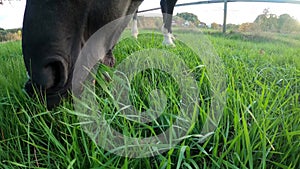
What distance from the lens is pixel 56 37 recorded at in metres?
0.73

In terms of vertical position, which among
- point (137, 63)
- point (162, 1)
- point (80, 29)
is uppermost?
point (162, 1)

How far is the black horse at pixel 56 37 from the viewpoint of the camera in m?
0.72

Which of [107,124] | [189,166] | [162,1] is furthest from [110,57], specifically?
[162,1]

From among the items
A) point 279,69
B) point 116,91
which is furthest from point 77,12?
point 279,69

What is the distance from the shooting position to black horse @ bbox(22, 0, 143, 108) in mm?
719

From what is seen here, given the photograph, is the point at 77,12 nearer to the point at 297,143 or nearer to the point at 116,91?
the point at 116,91

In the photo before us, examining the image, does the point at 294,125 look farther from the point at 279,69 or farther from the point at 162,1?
the point at 162,1

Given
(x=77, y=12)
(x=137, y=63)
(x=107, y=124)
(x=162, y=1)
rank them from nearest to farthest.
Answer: (x=107, y=124), (x=77, y=12), (x=137, y=63), (x=162, y=1)

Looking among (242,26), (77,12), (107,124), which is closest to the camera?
(107,124)

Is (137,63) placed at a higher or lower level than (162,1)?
lower

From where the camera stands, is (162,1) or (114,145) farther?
(162,1)

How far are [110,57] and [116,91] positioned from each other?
0.86 ft

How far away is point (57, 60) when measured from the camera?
72cm

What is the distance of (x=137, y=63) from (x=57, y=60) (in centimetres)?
52
